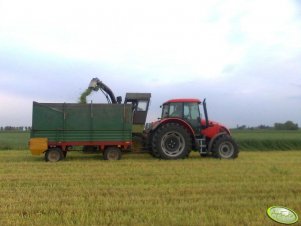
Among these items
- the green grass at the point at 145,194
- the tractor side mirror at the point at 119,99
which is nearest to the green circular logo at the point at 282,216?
the green grass at the point at 145,194

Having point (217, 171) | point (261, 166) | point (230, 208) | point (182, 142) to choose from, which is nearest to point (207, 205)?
point (230, 208)

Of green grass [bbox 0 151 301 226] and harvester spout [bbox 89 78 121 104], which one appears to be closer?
green grass [bbox 0 151 301 226]

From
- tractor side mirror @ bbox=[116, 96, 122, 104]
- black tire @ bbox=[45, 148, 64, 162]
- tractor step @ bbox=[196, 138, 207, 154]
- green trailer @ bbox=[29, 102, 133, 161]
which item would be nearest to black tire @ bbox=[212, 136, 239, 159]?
tractor step @ bbox=[196, 138, 207, 154]

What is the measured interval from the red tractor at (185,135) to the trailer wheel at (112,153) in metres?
1.08

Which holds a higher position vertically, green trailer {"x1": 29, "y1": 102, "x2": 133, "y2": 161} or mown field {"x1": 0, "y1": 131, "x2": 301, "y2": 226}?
green trailer {"x1": 29, "y1": 102, "x2": 133, "y2": 161}

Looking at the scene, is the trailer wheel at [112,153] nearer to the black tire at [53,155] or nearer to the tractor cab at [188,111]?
the black tire at [53,155]

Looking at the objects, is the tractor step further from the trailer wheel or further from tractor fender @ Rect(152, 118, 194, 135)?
the trailer wheel

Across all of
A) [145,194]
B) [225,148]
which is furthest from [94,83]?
[145,194]

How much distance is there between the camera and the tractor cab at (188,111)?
15.3 meters

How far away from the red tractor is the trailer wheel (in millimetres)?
1082

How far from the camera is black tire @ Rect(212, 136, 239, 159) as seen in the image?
15008 millimetres

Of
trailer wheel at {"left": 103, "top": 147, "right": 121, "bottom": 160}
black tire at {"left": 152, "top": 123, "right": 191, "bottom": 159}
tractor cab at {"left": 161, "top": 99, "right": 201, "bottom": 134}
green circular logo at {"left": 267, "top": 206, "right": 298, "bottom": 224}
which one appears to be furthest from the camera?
tractor cab at {"left": 161, "top": 99, "right": 201, "bottom": 134}

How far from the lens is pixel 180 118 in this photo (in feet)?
50.2

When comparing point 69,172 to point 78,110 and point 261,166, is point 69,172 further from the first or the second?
point 261,166
